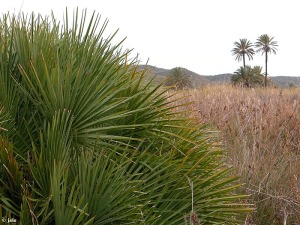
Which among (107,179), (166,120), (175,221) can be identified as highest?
(166,120)

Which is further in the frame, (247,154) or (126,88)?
(247,154)

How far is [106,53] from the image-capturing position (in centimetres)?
167

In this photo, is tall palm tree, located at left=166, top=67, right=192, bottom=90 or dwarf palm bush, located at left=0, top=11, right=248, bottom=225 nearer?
dwarf palm bush, located at left=0, top=11, right=248, bottom=225

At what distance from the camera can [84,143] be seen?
1.40 meters

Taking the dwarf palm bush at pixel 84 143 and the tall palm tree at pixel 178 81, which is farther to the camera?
the tall palm tree at pixel 178 81

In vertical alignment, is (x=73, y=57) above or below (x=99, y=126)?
above

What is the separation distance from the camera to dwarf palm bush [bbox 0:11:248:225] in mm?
1220

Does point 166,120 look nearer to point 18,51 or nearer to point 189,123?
point 189,123

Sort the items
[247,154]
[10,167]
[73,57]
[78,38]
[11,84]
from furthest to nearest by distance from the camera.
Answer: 1. [247,154]
2. [78,38]
3. [73,57]
4. [11,84]
5. [10,167]

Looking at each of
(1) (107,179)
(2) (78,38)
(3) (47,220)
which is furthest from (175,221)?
(2) (78,38)

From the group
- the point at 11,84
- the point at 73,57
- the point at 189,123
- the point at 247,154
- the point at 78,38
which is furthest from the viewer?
the point at 247,154

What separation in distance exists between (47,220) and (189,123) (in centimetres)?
103

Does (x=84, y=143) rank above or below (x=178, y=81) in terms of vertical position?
below

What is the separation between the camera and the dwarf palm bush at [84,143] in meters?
1.22
